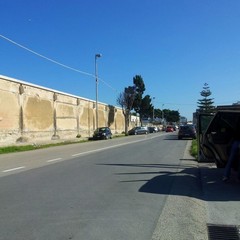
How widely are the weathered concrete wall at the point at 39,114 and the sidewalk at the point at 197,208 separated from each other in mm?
26969

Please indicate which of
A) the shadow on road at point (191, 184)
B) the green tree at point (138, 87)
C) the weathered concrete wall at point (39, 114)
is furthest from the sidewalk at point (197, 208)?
the green tree at point (138, 87)

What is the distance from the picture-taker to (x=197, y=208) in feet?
27.7

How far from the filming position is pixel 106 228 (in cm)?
675

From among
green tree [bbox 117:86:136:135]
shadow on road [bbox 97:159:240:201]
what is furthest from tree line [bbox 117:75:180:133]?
shadow on road [bbox 97:159:240:201]

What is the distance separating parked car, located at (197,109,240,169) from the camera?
475 inches

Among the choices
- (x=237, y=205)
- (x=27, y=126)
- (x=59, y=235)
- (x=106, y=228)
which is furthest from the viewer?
(x=27, y=126)

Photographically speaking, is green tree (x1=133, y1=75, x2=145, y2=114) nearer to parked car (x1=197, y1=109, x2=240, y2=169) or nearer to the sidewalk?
parked car (x1=197, y1=109, x2=240, y2=169)

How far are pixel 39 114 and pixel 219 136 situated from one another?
111 feet

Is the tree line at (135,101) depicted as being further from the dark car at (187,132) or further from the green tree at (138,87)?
the dark car at (187,132)

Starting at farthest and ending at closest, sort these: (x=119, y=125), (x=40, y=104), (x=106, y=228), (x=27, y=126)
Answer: (x=119, y=125) → (x=40, y=104) → (x=27, y=126) → (x=106, y=228)

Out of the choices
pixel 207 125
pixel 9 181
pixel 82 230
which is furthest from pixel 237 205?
pixel 9 181

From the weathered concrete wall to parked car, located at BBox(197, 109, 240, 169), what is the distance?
86.8ft

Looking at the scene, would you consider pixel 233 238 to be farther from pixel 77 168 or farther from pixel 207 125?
pixel 77 168

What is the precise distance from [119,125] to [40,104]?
147ft
